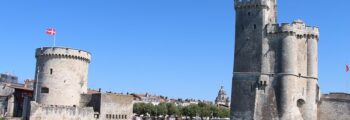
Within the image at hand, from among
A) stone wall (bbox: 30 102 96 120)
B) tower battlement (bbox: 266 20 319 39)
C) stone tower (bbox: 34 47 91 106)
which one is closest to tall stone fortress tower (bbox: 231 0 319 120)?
tower battlement (bbox: 266 20 319 39)

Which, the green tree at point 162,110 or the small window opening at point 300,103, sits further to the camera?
the green tree at point 162,110

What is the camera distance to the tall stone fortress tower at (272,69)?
48375 millimetres

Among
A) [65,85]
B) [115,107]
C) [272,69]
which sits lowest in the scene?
[115,107]

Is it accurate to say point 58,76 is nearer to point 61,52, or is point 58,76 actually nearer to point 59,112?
point 61,52

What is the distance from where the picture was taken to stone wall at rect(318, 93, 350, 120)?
159 feet

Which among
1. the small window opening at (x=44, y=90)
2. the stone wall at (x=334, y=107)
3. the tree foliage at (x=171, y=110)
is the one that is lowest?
the tree foliage at (x=171, y=110)

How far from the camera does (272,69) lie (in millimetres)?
49469

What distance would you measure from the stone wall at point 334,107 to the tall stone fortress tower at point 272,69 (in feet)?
3.41

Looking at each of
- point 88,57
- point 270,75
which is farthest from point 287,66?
point 88,57

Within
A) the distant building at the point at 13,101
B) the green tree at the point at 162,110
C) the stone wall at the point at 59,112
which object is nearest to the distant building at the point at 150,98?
the green tree at the point at 162,110

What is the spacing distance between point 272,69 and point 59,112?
2199 centimetres

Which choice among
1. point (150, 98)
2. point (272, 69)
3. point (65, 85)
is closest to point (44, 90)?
point (65, 85)

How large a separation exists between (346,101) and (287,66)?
706 centimetres

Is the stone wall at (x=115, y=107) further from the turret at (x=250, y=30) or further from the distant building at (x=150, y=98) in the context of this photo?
the distant building at (x=150, y=98)
